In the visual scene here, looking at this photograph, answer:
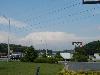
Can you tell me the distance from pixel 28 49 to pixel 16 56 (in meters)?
22.6

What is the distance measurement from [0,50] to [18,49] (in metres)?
14.0

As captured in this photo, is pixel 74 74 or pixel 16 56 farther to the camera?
pixel 16 56

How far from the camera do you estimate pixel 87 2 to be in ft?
51.9

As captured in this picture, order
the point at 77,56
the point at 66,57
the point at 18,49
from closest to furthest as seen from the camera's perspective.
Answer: the point at 77,56 → the point at 66,57 → the point at 18,49

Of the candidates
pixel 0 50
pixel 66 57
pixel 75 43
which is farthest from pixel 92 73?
pixel 0 50

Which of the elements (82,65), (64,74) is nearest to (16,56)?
(82,65)

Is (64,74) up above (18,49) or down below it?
below

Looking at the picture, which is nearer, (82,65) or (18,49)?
(82,65)

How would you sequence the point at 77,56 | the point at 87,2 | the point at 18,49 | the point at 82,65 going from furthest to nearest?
1. the point at 18,49
2. the point at 77,56
3. the point at 82,65
4. the point at 87,2

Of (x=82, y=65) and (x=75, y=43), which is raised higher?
(x=75, y=43)

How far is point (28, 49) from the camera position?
7150cm

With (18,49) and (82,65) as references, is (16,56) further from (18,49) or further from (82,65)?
(18,49)

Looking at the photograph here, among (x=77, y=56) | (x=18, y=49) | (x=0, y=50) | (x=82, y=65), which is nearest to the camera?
(x=82, y=65)

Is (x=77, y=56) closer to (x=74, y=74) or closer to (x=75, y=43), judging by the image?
(x=75, y=43)
